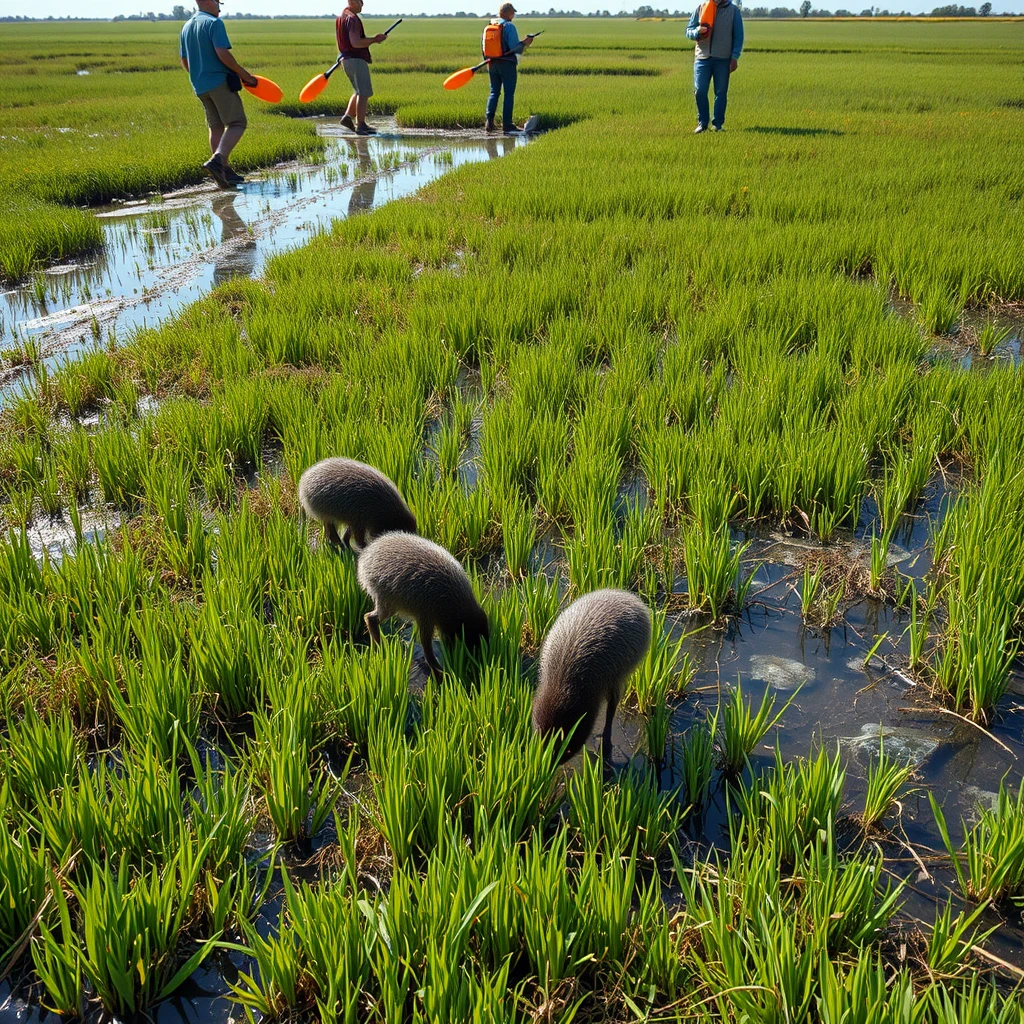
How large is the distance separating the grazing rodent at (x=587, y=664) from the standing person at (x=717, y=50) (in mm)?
11244

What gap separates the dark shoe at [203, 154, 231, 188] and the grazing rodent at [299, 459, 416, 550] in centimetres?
893

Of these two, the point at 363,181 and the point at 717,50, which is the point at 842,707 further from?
the point at 717,50

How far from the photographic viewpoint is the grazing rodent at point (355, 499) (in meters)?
2.84

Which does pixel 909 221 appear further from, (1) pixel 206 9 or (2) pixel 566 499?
(1) pixel 206 9

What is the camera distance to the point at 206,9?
8781 mm

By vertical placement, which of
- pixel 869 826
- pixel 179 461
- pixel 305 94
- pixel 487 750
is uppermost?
pixel 305 94

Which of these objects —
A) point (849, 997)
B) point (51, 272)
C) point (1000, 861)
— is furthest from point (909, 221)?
point (51, 272)

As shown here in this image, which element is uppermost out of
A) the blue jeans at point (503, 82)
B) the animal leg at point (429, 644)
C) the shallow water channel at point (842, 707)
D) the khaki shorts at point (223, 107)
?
the blue jeans at point (503, 82)

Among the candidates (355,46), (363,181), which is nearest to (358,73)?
(355,46)

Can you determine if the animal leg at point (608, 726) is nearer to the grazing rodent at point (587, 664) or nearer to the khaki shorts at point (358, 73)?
the grazing rodent at point (587, 664)

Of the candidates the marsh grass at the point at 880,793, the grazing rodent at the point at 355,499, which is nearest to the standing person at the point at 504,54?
the grazing rodent at the point at 355,499

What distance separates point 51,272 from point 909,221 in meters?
7.64

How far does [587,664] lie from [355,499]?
4.02ft

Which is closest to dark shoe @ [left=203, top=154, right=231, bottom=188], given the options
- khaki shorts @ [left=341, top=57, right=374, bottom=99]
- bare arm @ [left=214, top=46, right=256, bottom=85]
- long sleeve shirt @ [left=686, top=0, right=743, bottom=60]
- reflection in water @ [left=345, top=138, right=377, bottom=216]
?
bare arm @ [left=214, top=46, right=256, bottom=85]
